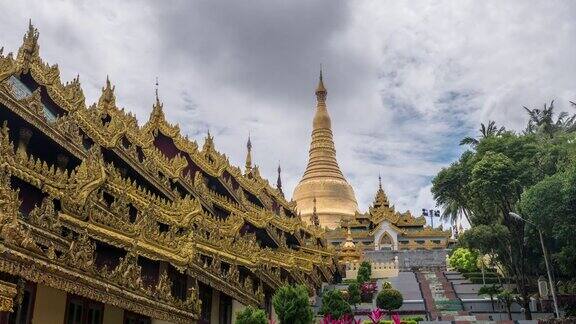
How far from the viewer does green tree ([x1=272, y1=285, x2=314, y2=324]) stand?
14.5m

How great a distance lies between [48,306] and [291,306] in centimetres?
676

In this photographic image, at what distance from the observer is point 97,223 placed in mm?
10156

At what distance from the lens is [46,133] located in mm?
11148

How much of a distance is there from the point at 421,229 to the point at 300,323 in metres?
49.4

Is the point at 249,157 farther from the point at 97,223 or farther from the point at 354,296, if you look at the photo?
the point at 97,223

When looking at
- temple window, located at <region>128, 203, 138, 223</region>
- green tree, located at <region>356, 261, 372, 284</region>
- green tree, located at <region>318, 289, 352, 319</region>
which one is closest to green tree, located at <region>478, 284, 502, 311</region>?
green tree, located at <region>356, 261, 372, 284</region>

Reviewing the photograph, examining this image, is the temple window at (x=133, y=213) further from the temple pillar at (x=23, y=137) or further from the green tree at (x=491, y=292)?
the green tree at (x=491, y=292)

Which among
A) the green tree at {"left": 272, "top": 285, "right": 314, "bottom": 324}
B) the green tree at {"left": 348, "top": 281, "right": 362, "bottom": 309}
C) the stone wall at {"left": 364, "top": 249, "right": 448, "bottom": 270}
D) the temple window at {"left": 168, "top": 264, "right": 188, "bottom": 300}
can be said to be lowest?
the green tree at {"left": 272, "top": 285, "right": 314, "bottom": 324}

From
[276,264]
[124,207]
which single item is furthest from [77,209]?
[276,264]

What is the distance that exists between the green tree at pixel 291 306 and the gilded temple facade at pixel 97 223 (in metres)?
1.45

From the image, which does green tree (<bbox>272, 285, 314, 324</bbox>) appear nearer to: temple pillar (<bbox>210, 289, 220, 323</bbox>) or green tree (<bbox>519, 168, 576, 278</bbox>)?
temple pillar (<bbox>210, 289, 220, 323</bbox>)

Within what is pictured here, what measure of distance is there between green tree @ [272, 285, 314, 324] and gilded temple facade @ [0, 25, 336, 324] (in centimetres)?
145

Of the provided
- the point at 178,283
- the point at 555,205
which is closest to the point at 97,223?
the point at 178,283

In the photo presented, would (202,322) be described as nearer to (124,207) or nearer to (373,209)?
(124,207)
